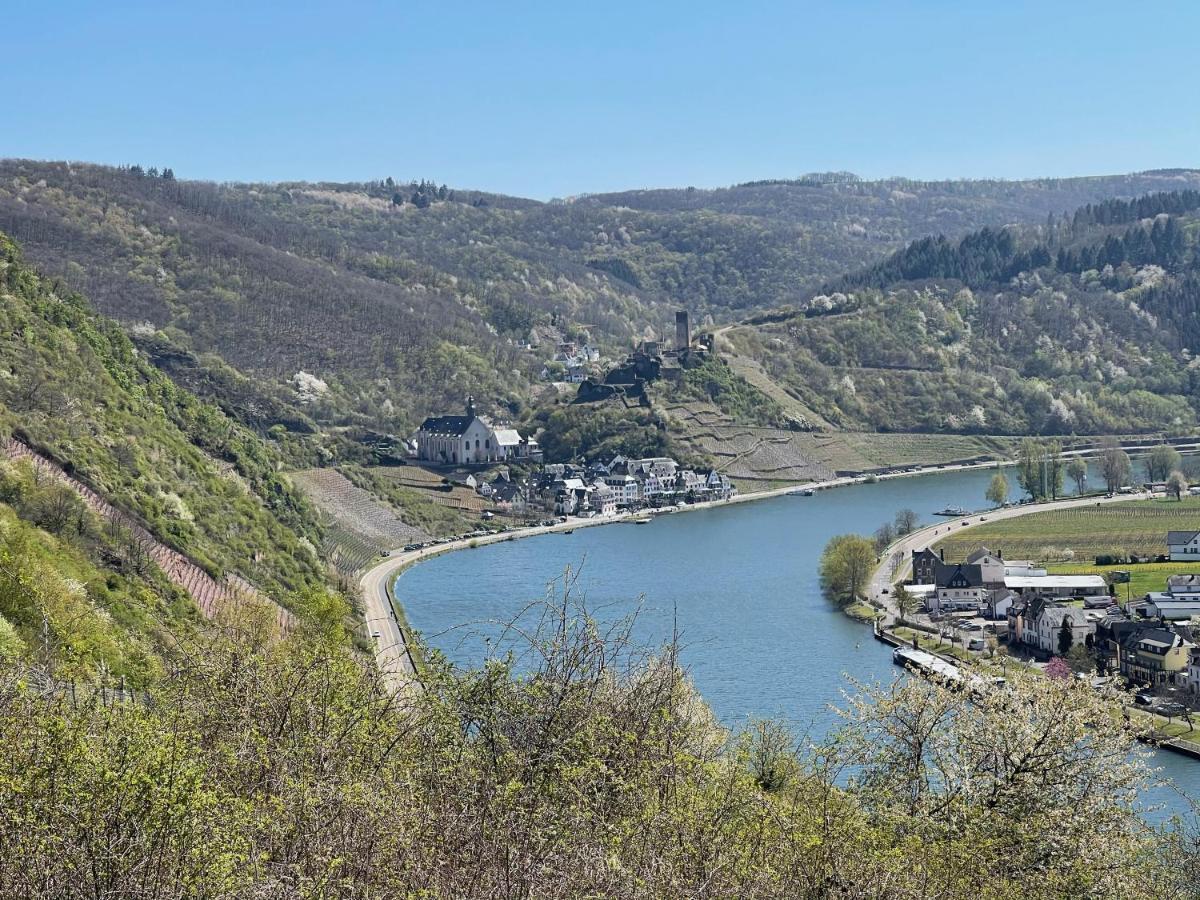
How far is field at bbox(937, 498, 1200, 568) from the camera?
130 ft

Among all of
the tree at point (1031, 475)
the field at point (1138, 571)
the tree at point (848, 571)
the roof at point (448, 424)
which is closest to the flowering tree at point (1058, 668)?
the field at point (1138, 571)

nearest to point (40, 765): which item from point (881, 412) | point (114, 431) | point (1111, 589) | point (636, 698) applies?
point (636, 698)

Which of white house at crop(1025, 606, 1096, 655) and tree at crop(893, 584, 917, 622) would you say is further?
tree at crop(893, 584, 917, 622)

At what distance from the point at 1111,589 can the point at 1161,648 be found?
7960mm

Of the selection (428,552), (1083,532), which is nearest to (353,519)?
(428,552)

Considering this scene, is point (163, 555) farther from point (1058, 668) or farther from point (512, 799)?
point (512, 799)

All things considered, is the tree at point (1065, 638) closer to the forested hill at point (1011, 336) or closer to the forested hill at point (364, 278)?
the forested hill at point (364, 278)

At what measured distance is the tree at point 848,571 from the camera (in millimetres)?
35188

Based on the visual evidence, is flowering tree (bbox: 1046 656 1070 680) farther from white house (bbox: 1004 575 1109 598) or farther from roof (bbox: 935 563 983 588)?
roof (bbox: 935 563 983 588)

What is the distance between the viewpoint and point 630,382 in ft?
230

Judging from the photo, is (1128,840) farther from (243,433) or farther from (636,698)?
(243,433)

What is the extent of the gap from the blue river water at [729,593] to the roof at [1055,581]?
427 cm

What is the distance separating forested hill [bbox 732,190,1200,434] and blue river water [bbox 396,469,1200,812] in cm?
1639

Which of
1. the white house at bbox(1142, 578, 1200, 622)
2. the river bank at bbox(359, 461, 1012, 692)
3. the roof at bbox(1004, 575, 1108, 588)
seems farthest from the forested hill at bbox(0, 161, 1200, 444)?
the white house at bbox(1142, 578, 1200, 622)
